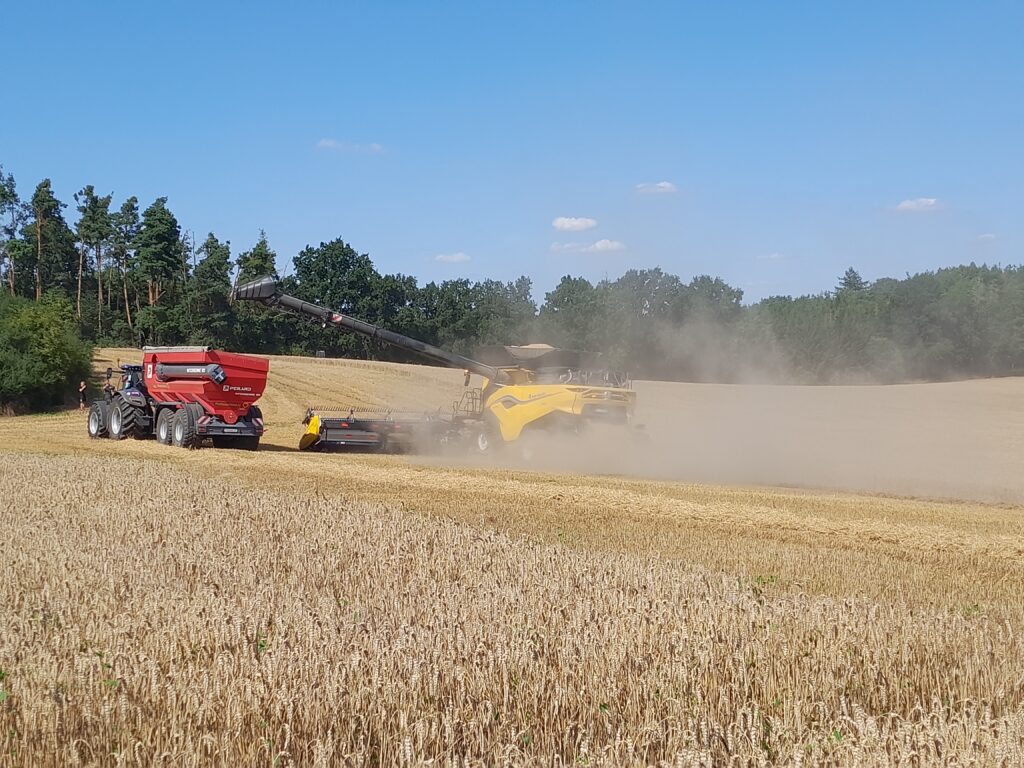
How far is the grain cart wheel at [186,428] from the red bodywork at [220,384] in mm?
320

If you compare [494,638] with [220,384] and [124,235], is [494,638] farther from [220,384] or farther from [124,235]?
[124,235]

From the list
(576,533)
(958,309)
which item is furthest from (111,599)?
(958,309)

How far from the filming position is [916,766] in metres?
3.58

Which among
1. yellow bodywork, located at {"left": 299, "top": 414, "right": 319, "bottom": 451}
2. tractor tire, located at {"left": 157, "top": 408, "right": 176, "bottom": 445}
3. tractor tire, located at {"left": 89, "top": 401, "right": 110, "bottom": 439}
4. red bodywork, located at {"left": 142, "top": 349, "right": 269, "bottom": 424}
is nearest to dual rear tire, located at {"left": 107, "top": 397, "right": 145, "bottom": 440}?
tractor tire, located at {"left": 89, "top": 401, "right": 110, "bottom": 439}

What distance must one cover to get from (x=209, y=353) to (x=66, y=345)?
18.3 meters

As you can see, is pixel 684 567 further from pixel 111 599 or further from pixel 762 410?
pixel 762 410

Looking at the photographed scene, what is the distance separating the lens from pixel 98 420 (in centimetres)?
2345

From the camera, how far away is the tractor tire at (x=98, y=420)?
23266 millimetres

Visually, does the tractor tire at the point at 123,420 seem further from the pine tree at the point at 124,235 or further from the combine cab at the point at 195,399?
the pine tree at the point at 124,235

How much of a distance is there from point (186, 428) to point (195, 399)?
0.67 m

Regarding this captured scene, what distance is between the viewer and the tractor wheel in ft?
76.3

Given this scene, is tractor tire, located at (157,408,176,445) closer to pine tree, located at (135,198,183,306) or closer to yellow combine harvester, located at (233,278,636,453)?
yellow combine harvester, located at (233,278,636,453)

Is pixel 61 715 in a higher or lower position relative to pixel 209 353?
lower

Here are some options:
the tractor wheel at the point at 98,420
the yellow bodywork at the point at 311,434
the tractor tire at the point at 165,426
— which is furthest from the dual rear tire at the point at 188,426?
the tractor wheel at the point at 98,420
